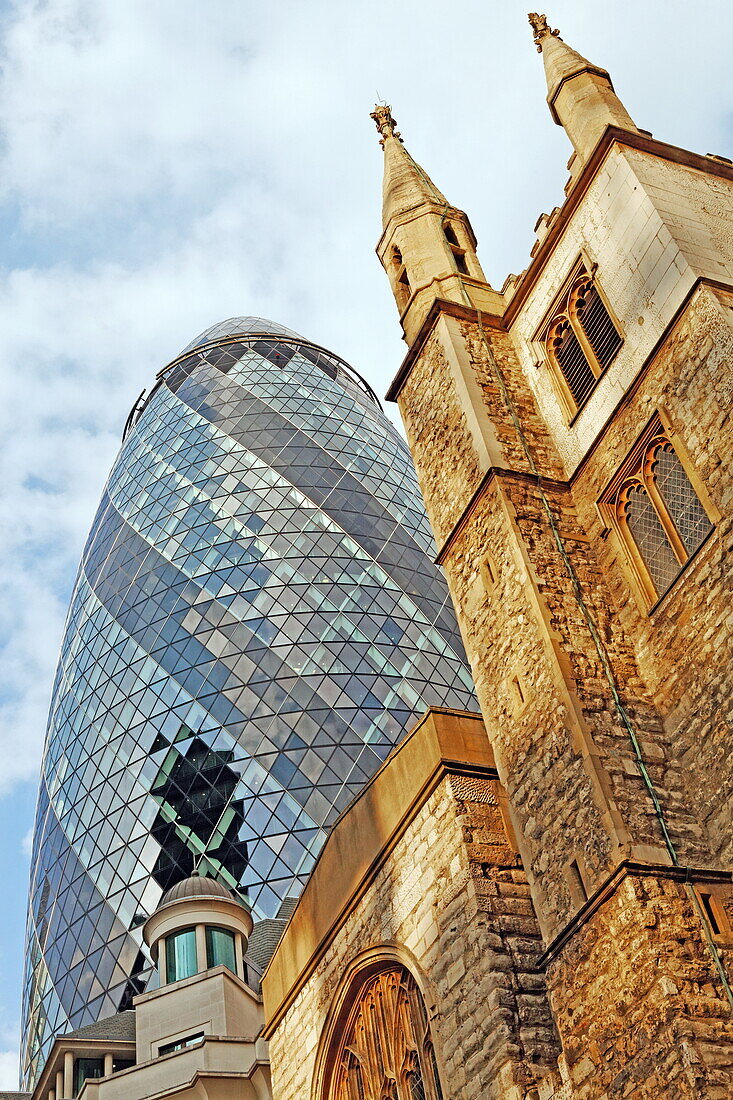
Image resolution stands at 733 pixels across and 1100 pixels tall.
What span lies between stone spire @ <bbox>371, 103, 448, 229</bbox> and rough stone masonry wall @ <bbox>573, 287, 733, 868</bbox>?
653cm

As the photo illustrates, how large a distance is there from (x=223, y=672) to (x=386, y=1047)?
25482 mm

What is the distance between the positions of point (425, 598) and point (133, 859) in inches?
433

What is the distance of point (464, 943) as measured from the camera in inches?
367

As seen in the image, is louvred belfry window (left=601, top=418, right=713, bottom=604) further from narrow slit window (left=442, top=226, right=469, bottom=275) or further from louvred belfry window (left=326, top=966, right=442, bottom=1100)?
narrow slit window (left=442, top=226, right=469, bottom=275)

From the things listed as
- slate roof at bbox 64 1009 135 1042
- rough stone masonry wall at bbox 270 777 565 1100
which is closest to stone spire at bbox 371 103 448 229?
rough stone masonry wall at bbox 270 777 565 1100

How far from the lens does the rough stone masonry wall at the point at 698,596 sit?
9.52m

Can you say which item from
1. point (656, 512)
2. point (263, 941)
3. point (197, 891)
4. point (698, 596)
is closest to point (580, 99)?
point (656, 512)

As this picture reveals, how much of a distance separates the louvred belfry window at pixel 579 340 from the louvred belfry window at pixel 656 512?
125 cm

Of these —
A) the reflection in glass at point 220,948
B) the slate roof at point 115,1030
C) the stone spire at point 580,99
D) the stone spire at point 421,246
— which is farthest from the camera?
the slate roof at point 115,1030

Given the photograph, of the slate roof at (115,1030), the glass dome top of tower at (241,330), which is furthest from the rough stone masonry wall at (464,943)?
the glass dome top of tower at (241,330)

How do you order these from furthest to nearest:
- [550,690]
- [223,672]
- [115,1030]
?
1. [223,672]
2. [115,1030]
3. [550,690]

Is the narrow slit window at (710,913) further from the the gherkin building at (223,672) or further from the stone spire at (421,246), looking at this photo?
the the gherkin building at (223,672)

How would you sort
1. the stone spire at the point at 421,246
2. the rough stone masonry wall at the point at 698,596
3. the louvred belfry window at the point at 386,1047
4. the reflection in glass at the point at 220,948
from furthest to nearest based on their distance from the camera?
1. the reflection in glass at the point at 220,948
2. the stone spire at the point at 421,246
3. the louvred belfry window at the point at 386,1047
4. the rough stone masonry wall at the point at 698,596

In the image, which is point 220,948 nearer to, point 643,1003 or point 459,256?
point 459,256
